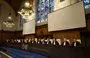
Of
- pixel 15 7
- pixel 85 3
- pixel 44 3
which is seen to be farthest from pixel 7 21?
pixel 85 3

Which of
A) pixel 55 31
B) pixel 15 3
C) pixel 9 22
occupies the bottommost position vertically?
pixel 55 31

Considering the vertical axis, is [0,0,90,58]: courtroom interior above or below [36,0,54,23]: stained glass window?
below

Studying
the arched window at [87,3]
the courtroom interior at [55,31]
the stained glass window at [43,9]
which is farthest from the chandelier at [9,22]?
the arched window at [87,3]

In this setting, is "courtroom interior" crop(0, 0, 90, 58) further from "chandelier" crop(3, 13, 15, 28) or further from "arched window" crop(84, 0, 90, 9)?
"chandelier" crop(3, 13, 15, 28)

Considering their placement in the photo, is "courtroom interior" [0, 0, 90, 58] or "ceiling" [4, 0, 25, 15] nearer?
"courtroom interior" [0, 0, 90, 58]

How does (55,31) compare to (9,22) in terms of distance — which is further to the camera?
(9,22)

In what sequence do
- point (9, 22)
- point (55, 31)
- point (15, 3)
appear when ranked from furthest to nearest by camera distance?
point (9, 22) < point (15, 3) < point (55, 31)

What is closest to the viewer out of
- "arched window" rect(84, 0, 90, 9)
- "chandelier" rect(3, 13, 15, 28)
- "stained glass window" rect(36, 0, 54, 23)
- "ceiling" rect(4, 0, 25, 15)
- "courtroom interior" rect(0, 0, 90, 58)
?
"courtroom interior" rect(0, 0, 90, 58)

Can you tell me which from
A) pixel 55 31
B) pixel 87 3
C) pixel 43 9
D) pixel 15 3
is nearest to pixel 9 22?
pixel 15 3

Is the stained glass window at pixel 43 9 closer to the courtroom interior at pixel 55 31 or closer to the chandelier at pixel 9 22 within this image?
the courtroom interior at pixel 55 31

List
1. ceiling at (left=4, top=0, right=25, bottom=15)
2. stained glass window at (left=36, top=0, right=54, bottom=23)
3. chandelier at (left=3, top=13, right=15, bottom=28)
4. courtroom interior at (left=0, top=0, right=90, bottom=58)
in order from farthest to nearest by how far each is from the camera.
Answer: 1. chandelier at (left=3, top=13, right=15, bottom=28)
2. ceiling at (left=4, top=0, right=25, bottom=15)
3. stained glass window at (left=36, top=0, right=54, bottom=23)
4. courtroom interior at (left=0, top=0, right=90, bottom=58)

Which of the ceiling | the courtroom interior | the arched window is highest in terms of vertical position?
the ceiling

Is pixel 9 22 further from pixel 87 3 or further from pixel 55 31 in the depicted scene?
pixel 87 3

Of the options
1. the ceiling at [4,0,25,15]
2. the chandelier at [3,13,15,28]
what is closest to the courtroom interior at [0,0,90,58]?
the ceiling at [4,0,25,15]
